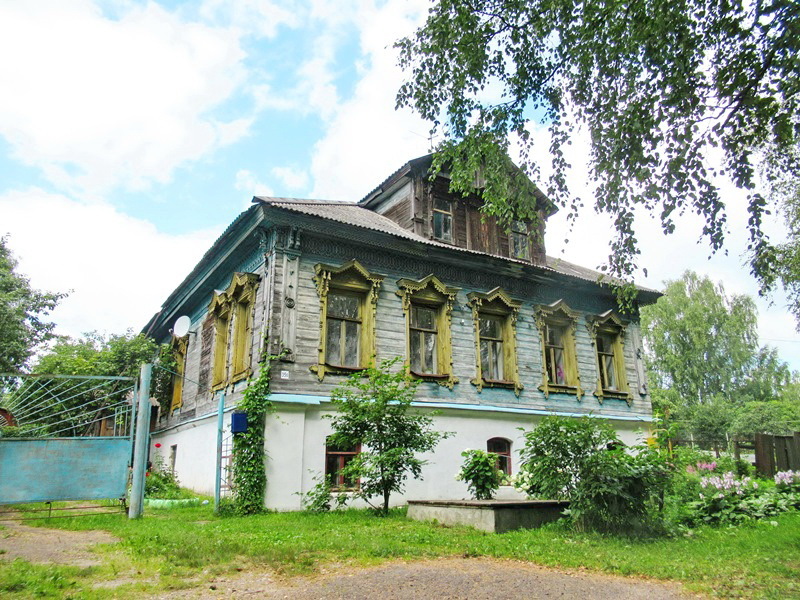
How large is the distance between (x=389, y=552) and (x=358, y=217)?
9.86 meters

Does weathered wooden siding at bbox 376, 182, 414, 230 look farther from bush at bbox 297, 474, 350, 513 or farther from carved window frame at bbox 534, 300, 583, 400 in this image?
bush at bbox 297, 474, 350, 513

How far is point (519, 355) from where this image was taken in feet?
→ 50.9

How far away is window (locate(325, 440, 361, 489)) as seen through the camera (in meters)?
11.8

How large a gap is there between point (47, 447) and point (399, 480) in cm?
571

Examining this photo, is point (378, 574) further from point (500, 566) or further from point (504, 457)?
point (504, 457)

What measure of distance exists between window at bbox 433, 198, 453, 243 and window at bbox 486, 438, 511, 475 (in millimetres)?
5393

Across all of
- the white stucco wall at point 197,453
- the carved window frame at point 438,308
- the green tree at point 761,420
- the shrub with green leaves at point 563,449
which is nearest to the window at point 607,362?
the carved window frame at point 438,308

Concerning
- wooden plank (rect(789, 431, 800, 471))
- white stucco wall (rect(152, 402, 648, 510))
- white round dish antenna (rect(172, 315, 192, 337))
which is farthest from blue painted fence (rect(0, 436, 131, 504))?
wooden plank (rect(789, 431, 800, 471))

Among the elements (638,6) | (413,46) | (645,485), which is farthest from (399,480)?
(638,6)

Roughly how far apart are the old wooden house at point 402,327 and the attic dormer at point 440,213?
4 cm

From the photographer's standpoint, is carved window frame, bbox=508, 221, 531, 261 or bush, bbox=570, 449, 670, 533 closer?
bush, bbox=570, 449, 670, 533

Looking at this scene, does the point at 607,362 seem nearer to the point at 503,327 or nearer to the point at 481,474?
the point at 503,327

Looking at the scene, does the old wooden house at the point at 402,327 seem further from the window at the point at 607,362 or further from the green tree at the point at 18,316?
the green tree at the point at 18,316

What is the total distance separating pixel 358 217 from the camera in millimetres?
14898
